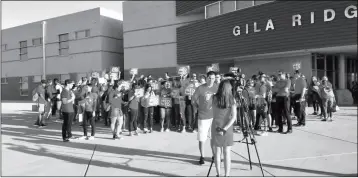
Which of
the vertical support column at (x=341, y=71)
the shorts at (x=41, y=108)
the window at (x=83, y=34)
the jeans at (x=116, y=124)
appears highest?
the window at (x=83, y=34)

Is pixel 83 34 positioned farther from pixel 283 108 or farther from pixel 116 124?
pixel 283 108

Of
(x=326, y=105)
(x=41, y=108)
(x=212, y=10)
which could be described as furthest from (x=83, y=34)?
(x=326, y=105)

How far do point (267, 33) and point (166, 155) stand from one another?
13724mm

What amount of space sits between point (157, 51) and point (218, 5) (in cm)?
797

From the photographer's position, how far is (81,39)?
100ft

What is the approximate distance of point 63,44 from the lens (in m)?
32.3

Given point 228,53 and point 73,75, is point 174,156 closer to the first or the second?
point 228,53

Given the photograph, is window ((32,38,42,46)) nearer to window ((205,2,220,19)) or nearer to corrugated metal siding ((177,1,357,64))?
corrugated metal siding ((177,1,357,64))

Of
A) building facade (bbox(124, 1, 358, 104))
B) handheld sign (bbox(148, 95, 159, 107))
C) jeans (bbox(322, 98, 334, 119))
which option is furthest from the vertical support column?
handheld sign (bbox(148, 95, 159, 107))

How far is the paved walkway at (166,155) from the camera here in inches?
203

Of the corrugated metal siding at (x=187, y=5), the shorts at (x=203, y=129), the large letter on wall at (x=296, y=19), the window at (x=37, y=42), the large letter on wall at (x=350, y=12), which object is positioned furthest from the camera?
the window at (x=37, y=42)

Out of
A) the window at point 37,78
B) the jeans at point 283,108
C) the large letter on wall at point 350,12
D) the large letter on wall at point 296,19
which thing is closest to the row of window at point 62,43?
the window at point 37,78

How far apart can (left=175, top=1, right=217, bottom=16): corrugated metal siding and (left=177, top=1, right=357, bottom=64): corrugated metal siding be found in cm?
187

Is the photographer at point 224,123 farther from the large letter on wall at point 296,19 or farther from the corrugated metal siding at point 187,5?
the corrugated metal siding at point 187,5
